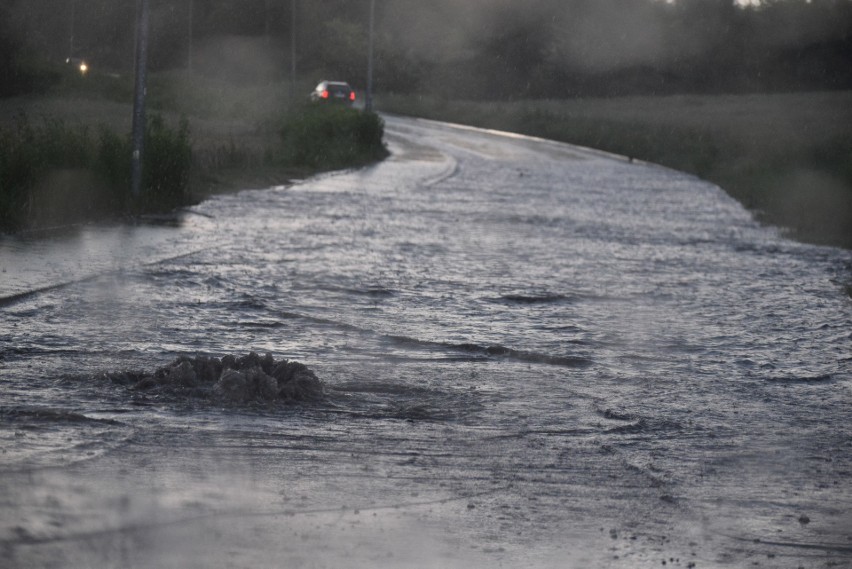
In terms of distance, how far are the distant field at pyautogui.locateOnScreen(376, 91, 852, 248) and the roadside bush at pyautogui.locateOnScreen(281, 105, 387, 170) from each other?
360 inches

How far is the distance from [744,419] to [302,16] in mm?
103187

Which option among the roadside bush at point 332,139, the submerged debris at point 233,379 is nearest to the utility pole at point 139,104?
the submerged debris at point 233,379

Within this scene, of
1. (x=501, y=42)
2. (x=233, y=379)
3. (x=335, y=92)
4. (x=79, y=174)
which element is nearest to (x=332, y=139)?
(x=79, y=174)

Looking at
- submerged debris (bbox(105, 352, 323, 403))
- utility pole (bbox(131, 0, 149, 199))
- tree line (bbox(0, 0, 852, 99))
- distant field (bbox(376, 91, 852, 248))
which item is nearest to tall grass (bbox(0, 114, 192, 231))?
utility pole (bbox(131, 0, 149, 199))

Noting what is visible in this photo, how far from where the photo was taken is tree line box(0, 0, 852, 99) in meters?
87.4

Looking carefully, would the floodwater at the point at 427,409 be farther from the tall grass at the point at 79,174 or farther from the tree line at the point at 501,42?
the tree line at the point at 501,42

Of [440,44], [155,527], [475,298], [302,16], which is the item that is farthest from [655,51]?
[155,527]

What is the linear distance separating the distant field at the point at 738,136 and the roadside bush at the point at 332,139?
915cm

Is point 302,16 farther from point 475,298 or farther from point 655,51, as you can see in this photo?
point 475,298

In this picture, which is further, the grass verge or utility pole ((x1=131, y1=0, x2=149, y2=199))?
utility pole ((x1=131, y1=0, x2=149, y2=199))

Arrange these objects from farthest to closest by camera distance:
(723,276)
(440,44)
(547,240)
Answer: (440,44) → (547,240) → (723,276)

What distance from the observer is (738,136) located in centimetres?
5188

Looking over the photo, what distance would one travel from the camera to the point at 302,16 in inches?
4259

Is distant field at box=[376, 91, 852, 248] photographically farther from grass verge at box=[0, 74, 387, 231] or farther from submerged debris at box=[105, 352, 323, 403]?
submerged debris at box=[105, 352, 323, 403]
